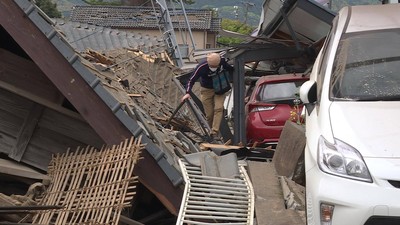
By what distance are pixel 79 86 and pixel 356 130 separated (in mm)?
3019

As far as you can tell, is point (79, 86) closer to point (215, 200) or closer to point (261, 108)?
point (215, 200)

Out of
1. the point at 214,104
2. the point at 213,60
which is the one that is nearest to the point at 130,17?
the point at 214,104

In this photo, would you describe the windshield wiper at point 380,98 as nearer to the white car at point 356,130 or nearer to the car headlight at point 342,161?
the white car at point 356,130

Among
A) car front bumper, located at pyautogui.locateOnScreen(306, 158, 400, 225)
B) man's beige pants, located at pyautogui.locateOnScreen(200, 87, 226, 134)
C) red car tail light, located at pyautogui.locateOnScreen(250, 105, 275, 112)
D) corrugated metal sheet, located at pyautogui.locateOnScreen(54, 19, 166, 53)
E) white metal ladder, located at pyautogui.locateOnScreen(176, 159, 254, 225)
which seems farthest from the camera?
corrugated metal sheet, located at pyautogui.locateOnScreen(54, 19, 166, 53)

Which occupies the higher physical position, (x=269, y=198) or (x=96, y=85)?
(x=96, y=85)

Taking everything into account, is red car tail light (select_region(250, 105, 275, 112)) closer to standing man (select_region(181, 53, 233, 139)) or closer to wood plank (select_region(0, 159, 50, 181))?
standing man (select_region(181, 53, 233, 139))

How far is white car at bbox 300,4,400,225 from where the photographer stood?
4.12 m

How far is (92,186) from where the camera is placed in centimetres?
618

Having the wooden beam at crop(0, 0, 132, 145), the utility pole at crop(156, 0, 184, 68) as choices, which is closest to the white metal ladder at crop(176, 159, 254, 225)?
the wooden beam at crop(0, 0, 132, 145)

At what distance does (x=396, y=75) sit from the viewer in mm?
5371

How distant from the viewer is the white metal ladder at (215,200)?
19.9 feet

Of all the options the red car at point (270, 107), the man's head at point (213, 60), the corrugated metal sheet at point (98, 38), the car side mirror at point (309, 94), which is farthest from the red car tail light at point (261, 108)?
the corrugated metal sheet at point (98, 38)

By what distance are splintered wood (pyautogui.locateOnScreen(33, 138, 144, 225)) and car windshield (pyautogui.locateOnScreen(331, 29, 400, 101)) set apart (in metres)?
2.07

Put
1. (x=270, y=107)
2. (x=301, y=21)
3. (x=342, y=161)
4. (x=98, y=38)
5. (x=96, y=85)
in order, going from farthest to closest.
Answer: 1. (x=98, y=38)
2. (x=301, y=21)
3. (x=270, y=107)
4. (x=96, y=85)
5. (x=342, y=161)
